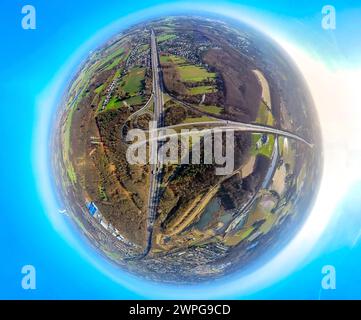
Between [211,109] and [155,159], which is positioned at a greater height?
[211,109]

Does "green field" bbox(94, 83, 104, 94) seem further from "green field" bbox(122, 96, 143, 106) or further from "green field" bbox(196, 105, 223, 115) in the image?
"green field" bbox(196, 105, 223, 115)

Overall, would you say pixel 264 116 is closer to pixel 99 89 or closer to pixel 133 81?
pixel 133 81

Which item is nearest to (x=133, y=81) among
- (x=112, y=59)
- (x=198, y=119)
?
(x=112, y=59)


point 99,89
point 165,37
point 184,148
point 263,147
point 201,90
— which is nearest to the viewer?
point 184,148

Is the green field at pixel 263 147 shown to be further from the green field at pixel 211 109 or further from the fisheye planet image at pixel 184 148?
the green field at pixel 211 109

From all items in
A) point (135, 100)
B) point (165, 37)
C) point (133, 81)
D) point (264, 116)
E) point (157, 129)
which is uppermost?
point (165, 37)

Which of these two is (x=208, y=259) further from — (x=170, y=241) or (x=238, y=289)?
(x=238, y=289)

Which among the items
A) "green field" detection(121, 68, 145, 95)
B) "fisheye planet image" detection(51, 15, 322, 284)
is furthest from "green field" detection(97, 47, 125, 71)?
"green field" detection(121, 68, 145, 95)

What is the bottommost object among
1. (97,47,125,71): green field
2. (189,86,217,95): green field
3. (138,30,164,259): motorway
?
(138,30,164,259): motorway

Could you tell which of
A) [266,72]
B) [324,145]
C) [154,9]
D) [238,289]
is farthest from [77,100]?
[238,289]
